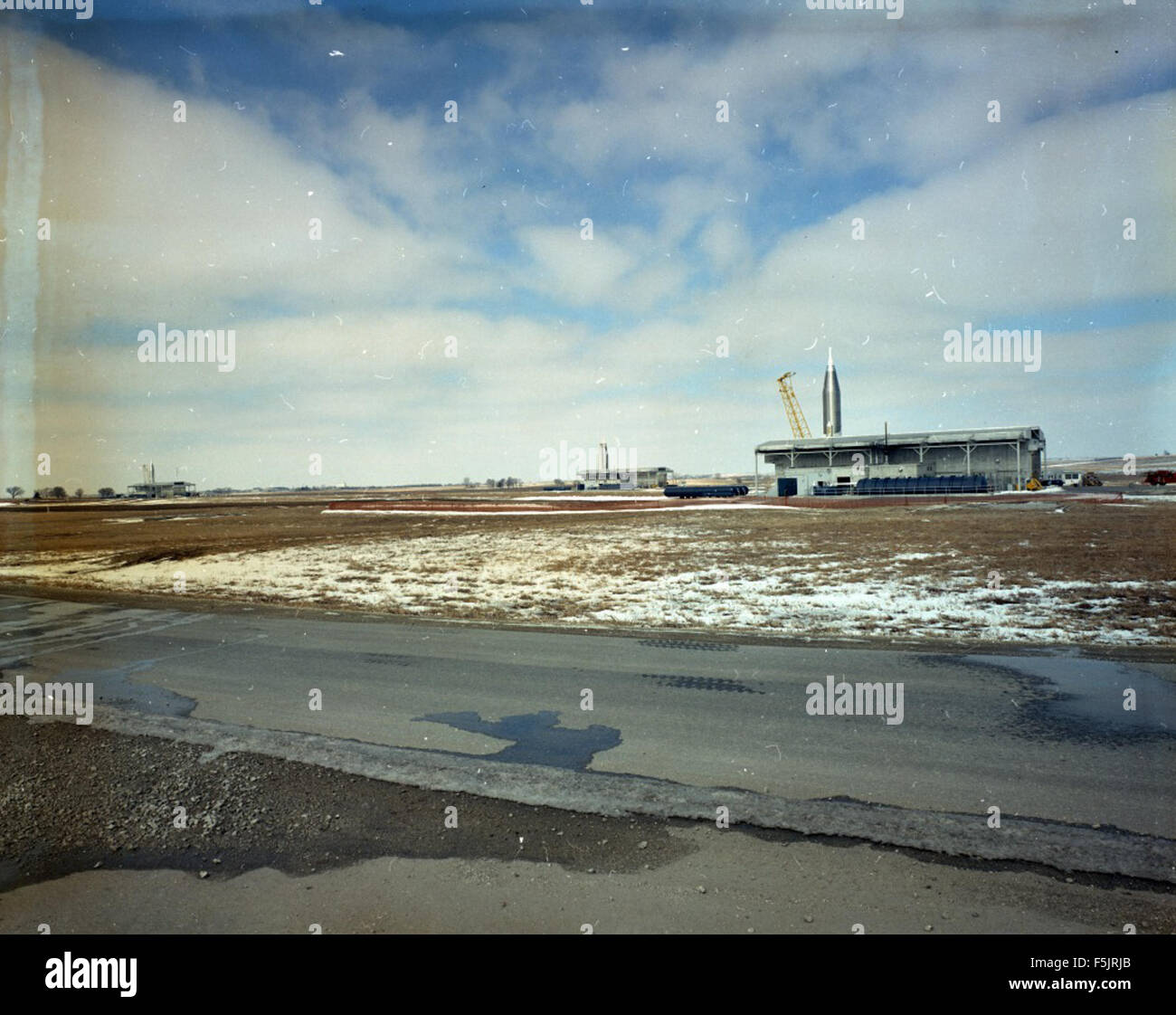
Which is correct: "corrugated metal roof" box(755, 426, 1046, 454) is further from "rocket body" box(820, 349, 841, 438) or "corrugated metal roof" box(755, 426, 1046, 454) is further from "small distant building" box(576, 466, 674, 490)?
"small distant building" box(576, 466, 674, 490)

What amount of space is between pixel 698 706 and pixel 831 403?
8142 cm

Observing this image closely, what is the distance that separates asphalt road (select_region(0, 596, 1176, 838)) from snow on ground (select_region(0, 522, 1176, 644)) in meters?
1.77

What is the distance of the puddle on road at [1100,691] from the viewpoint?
233 inches

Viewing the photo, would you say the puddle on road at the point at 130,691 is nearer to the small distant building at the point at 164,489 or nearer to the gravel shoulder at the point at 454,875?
the gravel shoulder at the point at 454,875

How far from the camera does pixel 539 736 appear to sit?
5953 millimetres

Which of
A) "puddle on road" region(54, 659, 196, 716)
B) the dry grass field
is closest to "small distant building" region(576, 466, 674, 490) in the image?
the dry grass field

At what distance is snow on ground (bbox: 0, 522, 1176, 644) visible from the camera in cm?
1036

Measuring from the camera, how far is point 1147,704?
6.34m

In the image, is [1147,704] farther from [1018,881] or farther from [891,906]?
[891,906]

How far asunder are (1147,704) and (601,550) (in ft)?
54.0

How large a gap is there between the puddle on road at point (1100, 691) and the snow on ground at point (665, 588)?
133 centimetres
